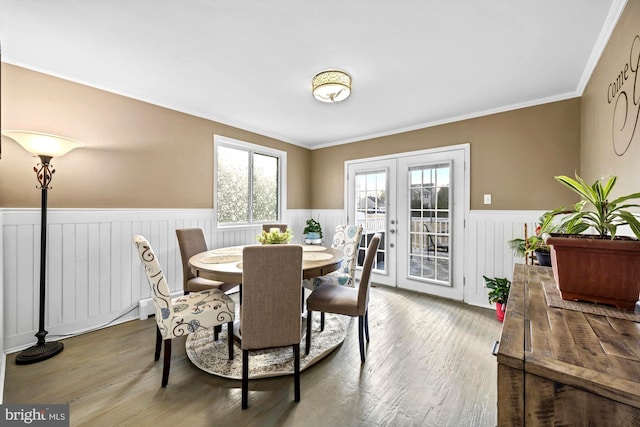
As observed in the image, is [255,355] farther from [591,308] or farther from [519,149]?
[519,149]

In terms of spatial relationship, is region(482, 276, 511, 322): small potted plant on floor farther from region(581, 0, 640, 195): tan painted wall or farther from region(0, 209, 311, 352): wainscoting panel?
region(0, 209, 311, 352): wainscoting panel

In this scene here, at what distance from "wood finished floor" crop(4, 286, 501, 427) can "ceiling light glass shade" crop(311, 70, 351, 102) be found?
89.8 inches

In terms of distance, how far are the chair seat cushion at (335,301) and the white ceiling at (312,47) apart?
1.96 meters

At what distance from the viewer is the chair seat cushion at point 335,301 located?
2.03 m

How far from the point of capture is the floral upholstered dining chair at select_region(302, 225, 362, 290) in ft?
8.98

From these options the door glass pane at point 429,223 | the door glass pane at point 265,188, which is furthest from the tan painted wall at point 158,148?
the door glass pane at point 265,188

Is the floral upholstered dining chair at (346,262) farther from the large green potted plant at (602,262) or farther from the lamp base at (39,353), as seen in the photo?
the lamp base at (39,353)

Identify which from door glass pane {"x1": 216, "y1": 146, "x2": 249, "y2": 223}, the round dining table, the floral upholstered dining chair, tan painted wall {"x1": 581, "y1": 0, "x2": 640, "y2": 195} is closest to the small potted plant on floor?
tan painted wall {"x1": 581, "y1": 0, "x2": 640, "y2": 195}

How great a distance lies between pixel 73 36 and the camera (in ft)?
6.19

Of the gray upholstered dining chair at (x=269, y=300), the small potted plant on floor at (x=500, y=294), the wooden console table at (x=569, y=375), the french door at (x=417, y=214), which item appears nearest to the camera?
the wooden console table at (x=569, y=375)

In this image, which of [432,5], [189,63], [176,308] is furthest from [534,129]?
[176,308]

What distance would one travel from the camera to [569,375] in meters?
0.56

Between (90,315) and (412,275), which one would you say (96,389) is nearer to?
(90,315)

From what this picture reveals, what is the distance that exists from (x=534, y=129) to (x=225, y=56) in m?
3.32
